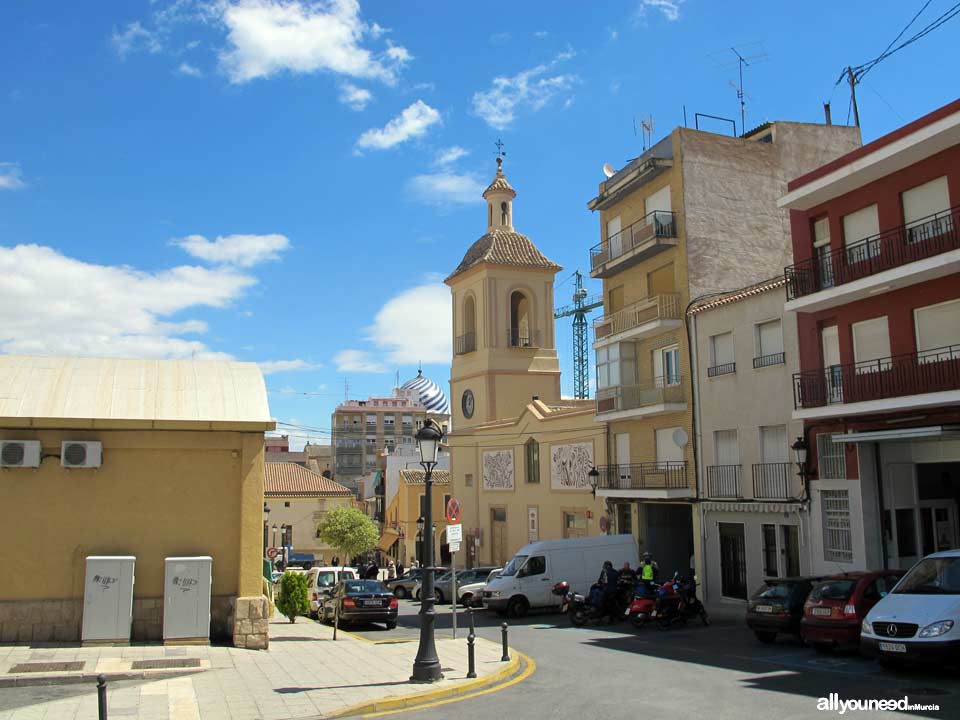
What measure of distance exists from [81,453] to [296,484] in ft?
156

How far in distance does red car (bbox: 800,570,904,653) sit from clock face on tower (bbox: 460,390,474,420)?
3168 cm

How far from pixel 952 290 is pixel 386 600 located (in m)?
15.9

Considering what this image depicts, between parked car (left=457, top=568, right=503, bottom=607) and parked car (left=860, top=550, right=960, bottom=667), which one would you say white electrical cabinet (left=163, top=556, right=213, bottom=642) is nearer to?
parked car (left=860, top=550, right=960, bottom=667)

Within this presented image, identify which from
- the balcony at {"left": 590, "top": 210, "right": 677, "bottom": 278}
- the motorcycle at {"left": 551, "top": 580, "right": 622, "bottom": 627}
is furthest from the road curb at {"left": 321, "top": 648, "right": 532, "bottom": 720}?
the balcony at {"left": 590, "top": 210, "right": 677, "bottom": 278}

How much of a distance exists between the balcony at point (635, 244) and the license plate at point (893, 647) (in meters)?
18.9

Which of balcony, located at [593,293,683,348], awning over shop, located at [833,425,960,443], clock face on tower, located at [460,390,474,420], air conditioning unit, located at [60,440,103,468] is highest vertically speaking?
balcony, located at [593,293,683,348]

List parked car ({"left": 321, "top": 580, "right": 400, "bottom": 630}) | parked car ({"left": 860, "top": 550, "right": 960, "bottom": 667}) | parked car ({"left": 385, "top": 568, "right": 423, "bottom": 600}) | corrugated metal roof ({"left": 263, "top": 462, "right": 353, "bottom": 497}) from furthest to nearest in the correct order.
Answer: corrugated metal roof ({"left": 263, "top": 462, "right": 353, "bottom": 497}) → parked car ({"left": 385, "top": 568, "right": 423, "bottom": 600}) → parked car ({"left": 321, "top": 580, "right": 400, "bottom": 630}) → parked car ({"left": 860, "top": 550, "right": 960, "bottom": 667})

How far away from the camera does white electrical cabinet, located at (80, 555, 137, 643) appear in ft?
52.0

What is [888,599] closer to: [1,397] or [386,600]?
[386,600]

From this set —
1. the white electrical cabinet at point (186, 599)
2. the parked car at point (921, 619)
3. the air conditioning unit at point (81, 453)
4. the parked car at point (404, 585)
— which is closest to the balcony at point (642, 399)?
the parked car at point (404, 585)

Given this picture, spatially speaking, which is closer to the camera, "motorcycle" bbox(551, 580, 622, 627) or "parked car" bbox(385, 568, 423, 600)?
"motorcycle" bbox(551, 580, 622, 627)

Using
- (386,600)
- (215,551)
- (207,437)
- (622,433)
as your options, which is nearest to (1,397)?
(207,437)

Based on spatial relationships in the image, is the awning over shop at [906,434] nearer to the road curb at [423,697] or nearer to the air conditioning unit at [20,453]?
the road curb at [423,697]

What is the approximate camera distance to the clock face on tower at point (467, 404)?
47.2 meters
